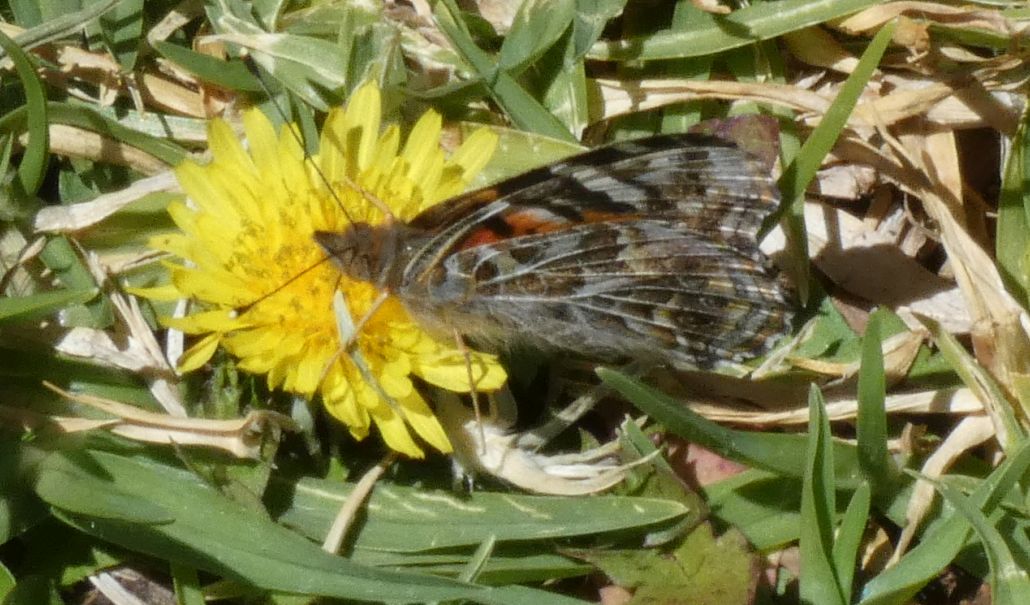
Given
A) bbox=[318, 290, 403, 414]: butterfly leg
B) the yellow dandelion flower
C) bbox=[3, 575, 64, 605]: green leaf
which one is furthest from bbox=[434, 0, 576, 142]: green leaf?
bbox=[3, 575, 64, 605]: green leaf

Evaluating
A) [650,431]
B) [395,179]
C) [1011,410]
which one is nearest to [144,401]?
[395,179]

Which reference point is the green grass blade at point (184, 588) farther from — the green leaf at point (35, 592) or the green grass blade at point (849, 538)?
the green grass blade at point (849, 538)

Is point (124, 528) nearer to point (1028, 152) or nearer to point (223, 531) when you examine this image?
point (223, 531)

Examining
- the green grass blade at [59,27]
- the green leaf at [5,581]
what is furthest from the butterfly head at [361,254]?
the green leaf at [5,581]

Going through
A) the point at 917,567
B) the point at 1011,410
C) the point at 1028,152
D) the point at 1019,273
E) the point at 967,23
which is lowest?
the point at 917,567

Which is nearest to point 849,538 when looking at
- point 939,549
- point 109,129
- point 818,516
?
point 818,516

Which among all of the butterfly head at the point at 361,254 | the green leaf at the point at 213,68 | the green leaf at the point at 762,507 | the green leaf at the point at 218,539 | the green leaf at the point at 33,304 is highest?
the green leaf at the point at 213,68
